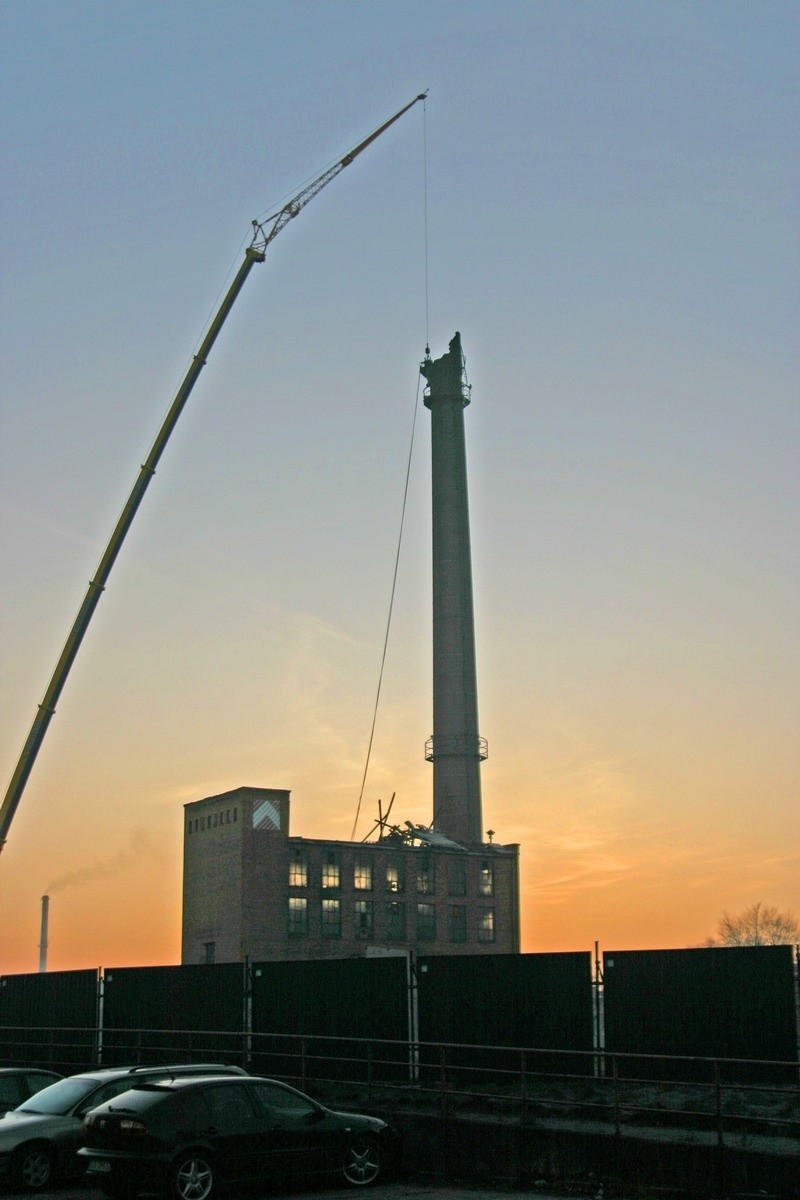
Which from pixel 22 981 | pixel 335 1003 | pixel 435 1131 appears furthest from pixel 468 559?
pixel 435 1131

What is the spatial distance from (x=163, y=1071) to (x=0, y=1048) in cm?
1362

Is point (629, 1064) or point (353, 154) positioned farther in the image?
point (353, 154)

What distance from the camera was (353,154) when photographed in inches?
2576

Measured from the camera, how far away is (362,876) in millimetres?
80250

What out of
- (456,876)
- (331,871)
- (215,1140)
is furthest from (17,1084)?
(456,876)

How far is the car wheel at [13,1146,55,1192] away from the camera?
16312 mm

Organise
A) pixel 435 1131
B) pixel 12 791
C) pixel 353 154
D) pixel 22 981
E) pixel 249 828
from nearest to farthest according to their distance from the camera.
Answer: pixel 435 1131 < pixel 22 981 < pixel 12 791 < pixel 353 154 < pixel 249 828

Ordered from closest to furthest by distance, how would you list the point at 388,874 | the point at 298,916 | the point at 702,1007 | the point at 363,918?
the point at 702,1007 < the point at 298,916 < the point at 363,918 < the point at 388,874

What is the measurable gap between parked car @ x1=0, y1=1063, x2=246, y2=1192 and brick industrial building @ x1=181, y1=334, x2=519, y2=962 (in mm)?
58274

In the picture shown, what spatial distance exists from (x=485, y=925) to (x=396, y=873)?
288 inches

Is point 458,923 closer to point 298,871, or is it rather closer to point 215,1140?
point 298,871

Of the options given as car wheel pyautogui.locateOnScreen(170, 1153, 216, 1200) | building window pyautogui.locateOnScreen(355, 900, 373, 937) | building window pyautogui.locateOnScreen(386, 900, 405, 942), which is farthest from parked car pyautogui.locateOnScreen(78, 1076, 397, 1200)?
building window pyautogui.locateOnScreen(386, 900, 405, 942)

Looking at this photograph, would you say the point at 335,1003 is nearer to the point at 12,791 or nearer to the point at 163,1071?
the point at 163,1071

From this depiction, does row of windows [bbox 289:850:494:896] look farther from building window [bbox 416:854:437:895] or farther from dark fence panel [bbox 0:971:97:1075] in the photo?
dark fence panel [bbox 0:971:97:1075]
